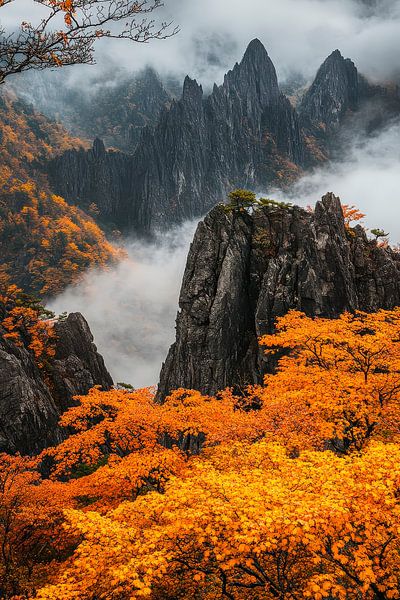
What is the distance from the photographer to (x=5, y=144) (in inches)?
7269

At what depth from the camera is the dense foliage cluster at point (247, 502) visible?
9.04 meters

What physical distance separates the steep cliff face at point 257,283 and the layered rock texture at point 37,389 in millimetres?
14710

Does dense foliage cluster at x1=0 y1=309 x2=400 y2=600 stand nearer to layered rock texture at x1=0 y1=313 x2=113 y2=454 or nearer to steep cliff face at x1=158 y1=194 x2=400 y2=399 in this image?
layered rock texture at x1=0 y1=313 x2=113 y2=454

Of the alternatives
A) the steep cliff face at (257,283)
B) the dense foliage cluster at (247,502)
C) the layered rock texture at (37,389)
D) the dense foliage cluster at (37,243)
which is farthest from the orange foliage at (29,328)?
the dense foliage cluster at (37,243)

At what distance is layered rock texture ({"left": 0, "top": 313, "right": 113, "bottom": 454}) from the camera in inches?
1640

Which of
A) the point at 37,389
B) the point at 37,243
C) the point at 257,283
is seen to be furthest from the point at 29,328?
the point at 37,243

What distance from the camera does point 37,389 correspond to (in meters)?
48.3

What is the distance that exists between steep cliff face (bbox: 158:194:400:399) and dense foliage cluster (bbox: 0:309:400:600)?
19392 millimetres

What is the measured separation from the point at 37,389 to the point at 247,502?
45.0 metres

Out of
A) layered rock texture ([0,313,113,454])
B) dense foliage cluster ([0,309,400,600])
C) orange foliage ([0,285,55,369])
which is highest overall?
orange foliage ([0,285,55,369])

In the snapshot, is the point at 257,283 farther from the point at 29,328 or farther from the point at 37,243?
the point at 37,243

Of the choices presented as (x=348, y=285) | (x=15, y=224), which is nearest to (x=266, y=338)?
(x=348, y=285)

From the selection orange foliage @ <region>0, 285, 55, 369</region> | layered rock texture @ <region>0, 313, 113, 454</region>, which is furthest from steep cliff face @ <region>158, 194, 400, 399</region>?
orange foliage @ <region>0, 285, 55, 369</region>

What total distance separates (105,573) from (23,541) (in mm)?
15104
